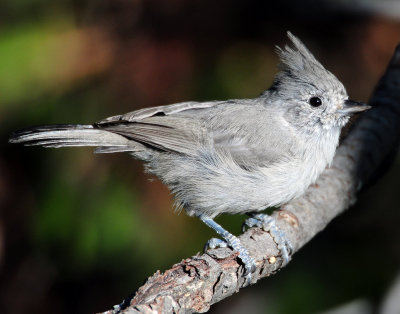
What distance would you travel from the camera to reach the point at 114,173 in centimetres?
350

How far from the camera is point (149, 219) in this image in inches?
135

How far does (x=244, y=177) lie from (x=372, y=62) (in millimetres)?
1855

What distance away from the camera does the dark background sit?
11.1 feet

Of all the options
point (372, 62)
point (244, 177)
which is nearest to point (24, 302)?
point (244, 177)

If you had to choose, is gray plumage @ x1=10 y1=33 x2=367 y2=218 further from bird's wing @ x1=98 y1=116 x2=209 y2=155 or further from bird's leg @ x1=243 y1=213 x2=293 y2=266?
bird's leg @ x1=243 y1=213 x2=293 y2=266

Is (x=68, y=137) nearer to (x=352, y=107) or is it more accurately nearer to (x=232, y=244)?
(x=232, y=244)

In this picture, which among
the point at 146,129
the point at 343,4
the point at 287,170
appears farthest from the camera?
the point at 343,4

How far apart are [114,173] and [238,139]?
2.66 ft

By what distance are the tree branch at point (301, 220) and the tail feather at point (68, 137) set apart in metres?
1.11

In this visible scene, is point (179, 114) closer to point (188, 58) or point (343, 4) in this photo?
point (188, 58)

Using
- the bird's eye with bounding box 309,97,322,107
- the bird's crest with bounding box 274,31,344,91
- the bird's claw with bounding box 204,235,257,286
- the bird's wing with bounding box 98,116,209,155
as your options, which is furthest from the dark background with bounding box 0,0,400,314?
the bird's claw with bounding box 204,235,257,286

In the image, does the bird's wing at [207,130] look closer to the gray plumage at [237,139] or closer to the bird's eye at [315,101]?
the gray plumage at [237,139]

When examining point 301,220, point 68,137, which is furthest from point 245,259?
point 68,137

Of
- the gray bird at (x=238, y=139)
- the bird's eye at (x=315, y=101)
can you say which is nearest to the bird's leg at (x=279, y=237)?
the gray bird at (x=238, y=139)
